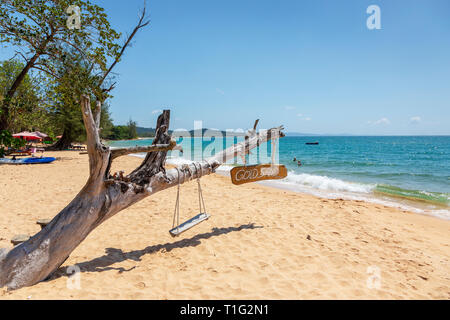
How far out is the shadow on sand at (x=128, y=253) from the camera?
385 centimetres

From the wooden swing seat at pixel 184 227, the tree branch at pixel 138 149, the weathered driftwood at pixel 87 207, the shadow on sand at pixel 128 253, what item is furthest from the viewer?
the wooden swing seat at pixel 184 227

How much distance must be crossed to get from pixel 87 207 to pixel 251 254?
288cm

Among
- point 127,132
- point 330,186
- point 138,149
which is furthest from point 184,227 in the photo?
point 127,132

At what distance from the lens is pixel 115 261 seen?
13.8 feet

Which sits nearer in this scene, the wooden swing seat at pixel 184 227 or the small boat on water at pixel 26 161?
the wooden swing seat at pixel 184 227

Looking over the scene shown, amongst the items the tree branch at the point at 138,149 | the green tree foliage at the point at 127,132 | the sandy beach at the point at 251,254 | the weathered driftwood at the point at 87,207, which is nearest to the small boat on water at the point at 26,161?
the sandy beach at the point at 251,254

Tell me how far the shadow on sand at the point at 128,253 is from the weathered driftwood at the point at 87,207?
1.30 feet

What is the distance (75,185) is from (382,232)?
1105 centimetres

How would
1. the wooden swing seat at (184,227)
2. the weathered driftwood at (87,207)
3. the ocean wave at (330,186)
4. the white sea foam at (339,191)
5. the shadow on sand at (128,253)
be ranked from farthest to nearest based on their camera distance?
1. the ocean wave at (330,186)
2. the white sea foam at (339,191)
3. the wooden swing seat at (184,227)
4. the shadow on sand at (128,253)
5. the weathered driftwood at (87,207)

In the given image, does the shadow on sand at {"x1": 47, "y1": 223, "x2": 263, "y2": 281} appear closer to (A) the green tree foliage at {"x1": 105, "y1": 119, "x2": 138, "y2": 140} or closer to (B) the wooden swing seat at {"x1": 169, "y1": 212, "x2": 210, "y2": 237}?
(B) the wooden swing seat at {"x1": 169, "y1": 212, "x2": 210, "y2": 237}

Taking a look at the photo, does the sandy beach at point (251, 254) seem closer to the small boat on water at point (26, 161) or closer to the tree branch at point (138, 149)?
the tree branch at point (138, 149)
